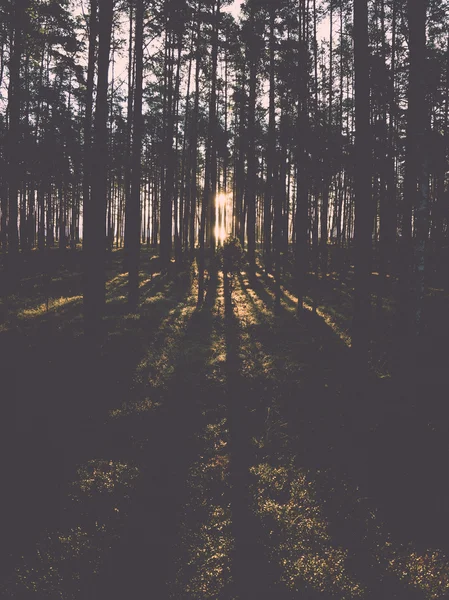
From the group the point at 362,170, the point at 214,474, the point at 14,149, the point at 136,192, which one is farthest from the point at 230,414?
the point at 14,149

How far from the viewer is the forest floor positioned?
312cm

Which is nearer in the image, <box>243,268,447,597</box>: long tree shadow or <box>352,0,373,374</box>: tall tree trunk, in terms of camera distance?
<box>243,268,447,597</box>: long tree shadow

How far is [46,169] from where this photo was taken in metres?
16.5

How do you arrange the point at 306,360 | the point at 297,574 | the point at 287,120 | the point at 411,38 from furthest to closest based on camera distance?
the point at 287,120, the point at 306,360, the point at 411,38, the point at 297,574

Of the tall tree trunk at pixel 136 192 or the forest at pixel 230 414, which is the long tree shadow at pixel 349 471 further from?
the tall tree trunk at pixel 136 192

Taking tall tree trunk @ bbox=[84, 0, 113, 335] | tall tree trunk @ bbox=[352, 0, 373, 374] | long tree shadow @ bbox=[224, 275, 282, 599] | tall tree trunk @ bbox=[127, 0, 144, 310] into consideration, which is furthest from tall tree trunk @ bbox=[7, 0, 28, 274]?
tall tree trunk @ bbox=[352, 0, 373, 374]

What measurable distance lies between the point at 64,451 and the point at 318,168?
513 inches

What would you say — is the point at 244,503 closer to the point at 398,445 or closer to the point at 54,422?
the point at 398,445

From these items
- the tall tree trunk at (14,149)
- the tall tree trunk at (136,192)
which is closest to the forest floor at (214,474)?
the tall tree trunk at (136,192)

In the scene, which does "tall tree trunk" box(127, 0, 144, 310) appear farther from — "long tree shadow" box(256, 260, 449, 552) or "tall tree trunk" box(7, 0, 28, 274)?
"long tree shadow" box(256, 260, 449, 552)

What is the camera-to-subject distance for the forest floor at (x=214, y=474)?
3.12 meters

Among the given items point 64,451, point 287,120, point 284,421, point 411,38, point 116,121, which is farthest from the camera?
point 116,121

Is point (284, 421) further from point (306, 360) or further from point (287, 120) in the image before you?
point (287, 120)

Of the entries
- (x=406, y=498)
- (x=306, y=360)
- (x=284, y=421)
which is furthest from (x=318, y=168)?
(x=406, y=498)
